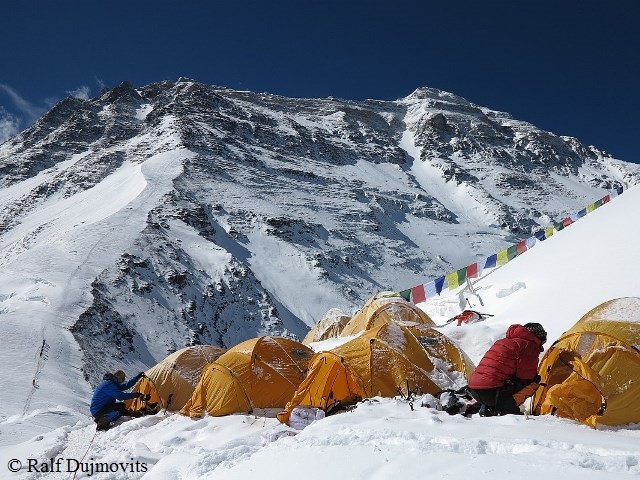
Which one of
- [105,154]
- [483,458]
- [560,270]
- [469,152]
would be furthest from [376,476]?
[469,152]

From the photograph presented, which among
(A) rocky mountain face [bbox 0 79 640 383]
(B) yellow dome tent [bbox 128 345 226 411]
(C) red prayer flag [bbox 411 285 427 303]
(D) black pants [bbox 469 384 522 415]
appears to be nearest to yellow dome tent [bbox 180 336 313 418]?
(B) yellow dome tent [bbox 128 345 226 411]

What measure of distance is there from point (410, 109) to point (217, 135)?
224 ft

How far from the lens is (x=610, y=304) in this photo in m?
8.18

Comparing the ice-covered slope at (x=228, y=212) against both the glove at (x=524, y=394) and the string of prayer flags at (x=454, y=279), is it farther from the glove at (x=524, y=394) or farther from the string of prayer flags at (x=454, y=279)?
the string of prayer flags at (x=454, y=279)

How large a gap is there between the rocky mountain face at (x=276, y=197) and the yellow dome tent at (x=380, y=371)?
1500cm

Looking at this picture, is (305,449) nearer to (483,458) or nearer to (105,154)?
(483,458)

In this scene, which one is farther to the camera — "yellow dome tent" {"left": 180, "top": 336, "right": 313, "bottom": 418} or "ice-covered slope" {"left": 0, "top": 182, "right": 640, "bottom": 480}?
"yellow dome tent" {"left": 180, "top": 336, "right": 313, "bottom": 418}

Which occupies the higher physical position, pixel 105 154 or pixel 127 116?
pixel 127 116

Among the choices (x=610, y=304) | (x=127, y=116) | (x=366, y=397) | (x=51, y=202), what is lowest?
(x=366, y=397)

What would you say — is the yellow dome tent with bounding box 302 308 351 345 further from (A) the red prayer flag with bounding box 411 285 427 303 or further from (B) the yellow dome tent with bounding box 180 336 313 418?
(B) the yellow dome tent with bounding box 180 336 313 418

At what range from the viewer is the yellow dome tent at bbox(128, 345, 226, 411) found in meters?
12.4

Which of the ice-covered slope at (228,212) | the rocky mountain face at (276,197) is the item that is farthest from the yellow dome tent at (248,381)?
the rocky mountain face at (276,197)

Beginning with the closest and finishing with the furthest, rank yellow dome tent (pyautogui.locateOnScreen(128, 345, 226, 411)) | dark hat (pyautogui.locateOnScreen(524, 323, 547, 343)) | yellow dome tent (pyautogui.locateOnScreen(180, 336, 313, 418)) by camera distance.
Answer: dark hat (pyautogui.locateOnScreen(524, 323, 547, 343))
yellow dome tent (pyautogui.locateOnScreen(180, 336, 313, 418))
yellow dome tent (pyautogui.locateOnScreen(128, 345, 226, 411))

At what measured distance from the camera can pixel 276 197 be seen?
62.2m
